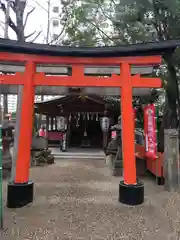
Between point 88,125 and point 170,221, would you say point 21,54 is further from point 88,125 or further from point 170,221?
point 88,125

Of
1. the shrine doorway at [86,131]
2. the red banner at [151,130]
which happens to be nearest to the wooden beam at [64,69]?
the red banner at [151,130]

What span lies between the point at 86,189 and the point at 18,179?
2320 mm

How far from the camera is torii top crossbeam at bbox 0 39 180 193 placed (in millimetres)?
6168

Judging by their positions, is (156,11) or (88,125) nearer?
(156,11)

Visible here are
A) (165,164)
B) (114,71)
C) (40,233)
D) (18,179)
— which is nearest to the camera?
(40,233)

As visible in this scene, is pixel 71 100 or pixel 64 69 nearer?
pixel 64 69

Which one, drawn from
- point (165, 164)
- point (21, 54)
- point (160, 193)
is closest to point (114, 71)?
point (21, 54)

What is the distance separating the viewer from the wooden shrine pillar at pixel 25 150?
6034 millimetres

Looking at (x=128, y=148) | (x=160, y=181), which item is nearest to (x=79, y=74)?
(x=128, y=148)

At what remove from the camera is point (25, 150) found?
6.19 metres

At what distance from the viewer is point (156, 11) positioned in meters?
10.8

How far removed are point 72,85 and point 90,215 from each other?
9.53 feet

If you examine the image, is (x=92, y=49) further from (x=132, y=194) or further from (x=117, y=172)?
(x=117, y=172)

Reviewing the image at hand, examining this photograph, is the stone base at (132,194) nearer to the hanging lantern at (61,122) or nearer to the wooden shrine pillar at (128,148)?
the wooden shrine pillar at (128,148)
